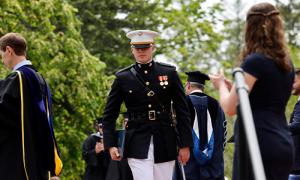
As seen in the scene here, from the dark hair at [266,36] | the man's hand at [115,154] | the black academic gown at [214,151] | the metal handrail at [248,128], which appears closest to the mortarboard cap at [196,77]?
the black academic gown at [214,151]

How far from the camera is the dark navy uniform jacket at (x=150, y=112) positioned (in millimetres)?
9438

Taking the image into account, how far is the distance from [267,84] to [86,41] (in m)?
25.5

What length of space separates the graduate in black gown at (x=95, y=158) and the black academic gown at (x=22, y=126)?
9.61m

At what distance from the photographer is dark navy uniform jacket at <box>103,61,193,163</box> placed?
9438mm

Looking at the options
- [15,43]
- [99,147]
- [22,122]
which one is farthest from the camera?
[99,147]

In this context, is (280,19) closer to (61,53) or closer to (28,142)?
(28,142)

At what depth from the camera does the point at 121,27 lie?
32.3 metres

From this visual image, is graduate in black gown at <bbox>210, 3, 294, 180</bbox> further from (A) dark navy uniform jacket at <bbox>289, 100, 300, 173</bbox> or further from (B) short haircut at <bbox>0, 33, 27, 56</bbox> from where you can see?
(A) dark navy uniform jacket at <bbox>289, 100, 300, 173</bbox>

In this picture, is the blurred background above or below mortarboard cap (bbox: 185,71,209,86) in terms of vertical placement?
above

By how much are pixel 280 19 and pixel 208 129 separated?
5145mm

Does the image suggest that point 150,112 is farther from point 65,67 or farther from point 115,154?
point 65,67

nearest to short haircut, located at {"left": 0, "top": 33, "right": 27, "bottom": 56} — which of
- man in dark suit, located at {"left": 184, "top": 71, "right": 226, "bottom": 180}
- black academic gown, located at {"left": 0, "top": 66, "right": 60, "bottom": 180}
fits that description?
black academic gown, located at {"left": 0, "top": 66, "right": 60, "bottom": 180}

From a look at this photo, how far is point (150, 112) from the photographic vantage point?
9.45 meters

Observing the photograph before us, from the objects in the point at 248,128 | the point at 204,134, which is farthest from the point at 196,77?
the point at 248,128
